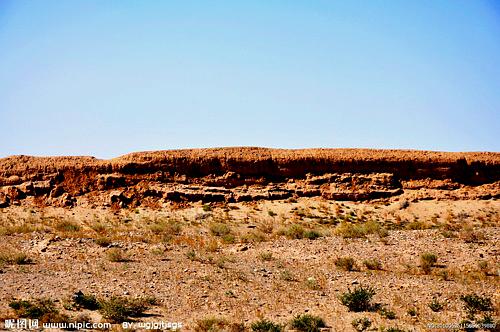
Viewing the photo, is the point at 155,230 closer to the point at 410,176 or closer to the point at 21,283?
the point at 21,283

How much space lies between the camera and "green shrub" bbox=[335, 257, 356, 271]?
13.4m

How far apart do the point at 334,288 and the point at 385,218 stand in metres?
11.0

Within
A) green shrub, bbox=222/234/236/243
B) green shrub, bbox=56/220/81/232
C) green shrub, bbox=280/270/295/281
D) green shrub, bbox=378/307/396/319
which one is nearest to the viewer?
green shrub, bbox=378/307/396/319

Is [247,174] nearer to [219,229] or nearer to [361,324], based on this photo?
[219,229]

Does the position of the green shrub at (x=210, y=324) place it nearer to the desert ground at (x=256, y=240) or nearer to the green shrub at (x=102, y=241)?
the desert ground at (x=256, y=240)

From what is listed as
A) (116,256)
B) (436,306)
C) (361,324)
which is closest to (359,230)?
(436,306)

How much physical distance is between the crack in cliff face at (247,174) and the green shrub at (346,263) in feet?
33.6

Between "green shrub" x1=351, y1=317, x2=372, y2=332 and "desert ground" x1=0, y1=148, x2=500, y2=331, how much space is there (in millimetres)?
56

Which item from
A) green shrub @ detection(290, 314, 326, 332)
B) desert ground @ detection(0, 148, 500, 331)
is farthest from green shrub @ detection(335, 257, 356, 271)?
green shrub @ detection(290, 314, 326, 332)

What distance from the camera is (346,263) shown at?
44.2 feet

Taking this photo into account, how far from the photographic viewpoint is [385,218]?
71.8 ft

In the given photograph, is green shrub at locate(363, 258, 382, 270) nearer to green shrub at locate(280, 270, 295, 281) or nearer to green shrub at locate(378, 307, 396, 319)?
green shrub at locate(280, 270, 295, 281)

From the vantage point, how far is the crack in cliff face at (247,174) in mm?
24000

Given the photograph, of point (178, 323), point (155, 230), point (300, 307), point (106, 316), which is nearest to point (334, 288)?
point (300, 307)
